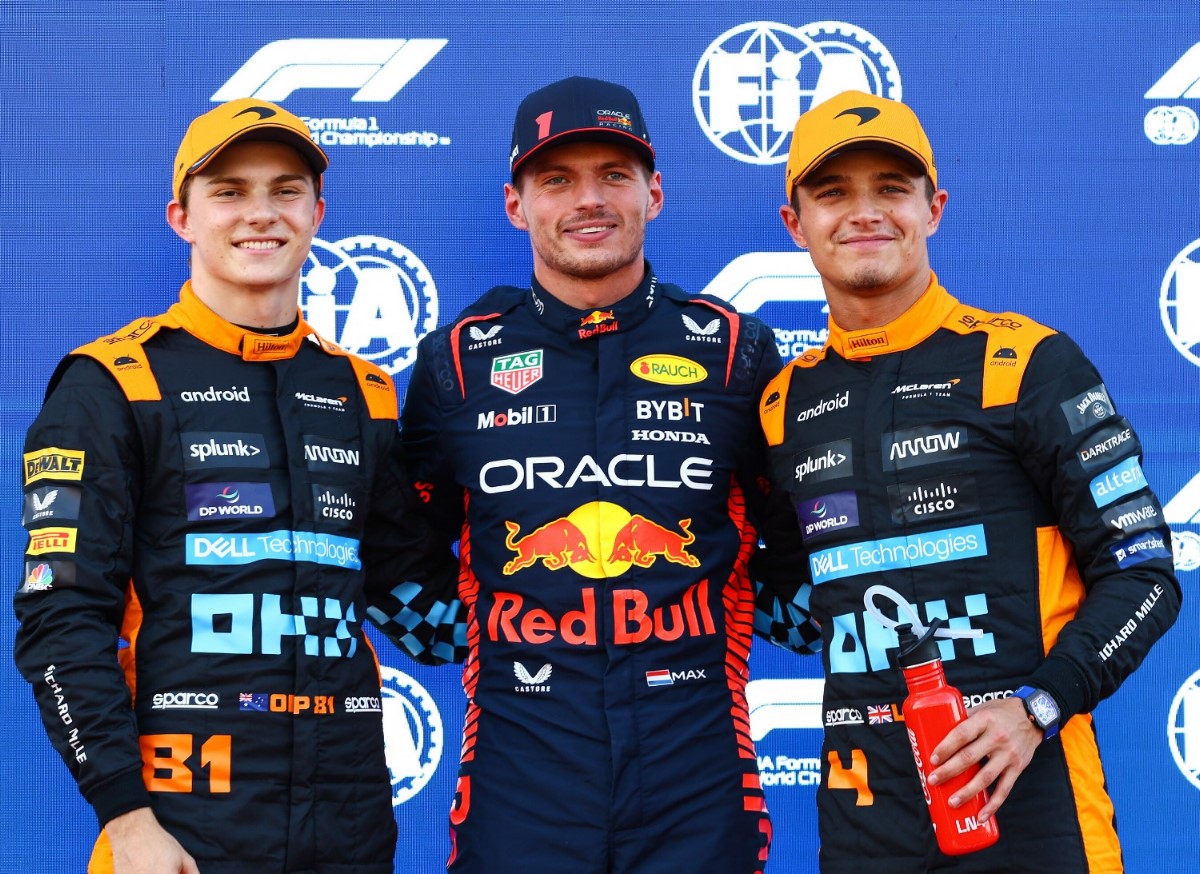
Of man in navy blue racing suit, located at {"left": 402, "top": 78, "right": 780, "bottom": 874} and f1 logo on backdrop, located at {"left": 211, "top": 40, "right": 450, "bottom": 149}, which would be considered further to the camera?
f1 logo on backdrop, located at {"left": 211, "top": 40, "right": 450, "bottom": 149}

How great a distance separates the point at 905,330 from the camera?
2328 millimetres

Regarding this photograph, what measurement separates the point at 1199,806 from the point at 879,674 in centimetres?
147

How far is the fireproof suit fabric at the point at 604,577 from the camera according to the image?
7.64 feet

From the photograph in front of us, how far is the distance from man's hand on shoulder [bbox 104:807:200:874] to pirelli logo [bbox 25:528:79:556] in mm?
422

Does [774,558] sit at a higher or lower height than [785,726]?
higher

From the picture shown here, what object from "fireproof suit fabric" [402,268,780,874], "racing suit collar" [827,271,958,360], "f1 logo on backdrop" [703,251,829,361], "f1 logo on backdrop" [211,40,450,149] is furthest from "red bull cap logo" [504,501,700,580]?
"f1 logo on backdrop" [211,40,450,149]

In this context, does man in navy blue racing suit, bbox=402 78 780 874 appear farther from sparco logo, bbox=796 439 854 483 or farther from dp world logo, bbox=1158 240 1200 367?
dp world logo, bbox=1158 240 1200 367

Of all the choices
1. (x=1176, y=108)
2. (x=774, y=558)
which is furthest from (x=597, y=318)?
(x=1176, y=108)

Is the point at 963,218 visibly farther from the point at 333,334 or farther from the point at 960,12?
the point at 333,334

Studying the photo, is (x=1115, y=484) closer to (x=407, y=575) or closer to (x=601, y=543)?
(x=601, y=543)

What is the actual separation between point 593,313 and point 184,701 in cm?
99

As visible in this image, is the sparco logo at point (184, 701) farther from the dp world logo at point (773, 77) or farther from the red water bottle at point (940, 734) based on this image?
the dp world logo at point (773, 77)

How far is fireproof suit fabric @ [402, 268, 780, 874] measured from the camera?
233 cm

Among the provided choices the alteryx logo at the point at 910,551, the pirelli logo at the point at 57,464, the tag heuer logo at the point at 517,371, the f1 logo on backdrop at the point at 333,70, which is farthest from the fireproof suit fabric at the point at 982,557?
the f1 logo on backdrop at the point at 333,70
